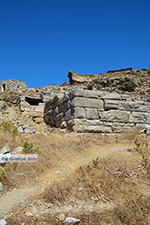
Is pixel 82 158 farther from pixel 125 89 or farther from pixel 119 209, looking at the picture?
pixel 125 89

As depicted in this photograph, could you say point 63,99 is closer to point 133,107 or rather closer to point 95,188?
point 133,107

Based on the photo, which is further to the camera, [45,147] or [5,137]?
[5,137]

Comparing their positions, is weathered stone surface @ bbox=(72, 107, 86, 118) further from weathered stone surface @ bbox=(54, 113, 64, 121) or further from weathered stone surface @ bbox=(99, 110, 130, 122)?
weathered stone surface @ bbox=(54, 113, 64, 121)

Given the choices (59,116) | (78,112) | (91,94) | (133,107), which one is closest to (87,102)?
(91,94)

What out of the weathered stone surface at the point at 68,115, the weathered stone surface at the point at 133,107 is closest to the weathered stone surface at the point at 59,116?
the weathered stone surface at the point at 68,115

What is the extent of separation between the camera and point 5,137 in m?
5.55

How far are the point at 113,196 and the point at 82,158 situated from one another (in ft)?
6.42

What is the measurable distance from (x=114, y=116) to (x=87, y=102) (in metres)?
1.43

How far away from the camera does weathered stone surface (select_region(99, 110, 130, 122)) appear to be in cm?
A: 767

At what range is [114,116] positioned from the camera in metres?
7.80

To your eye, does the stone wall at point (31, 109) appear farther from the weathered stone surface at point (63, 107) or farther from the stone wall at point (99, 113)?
the stone wall at point (99, 113)

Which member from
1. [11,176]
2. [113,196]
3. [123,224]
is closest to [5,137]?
[11,176]

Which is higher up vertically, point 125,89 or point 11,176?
point 125,89

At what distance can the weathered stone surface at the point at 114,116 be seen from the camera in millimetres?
7668
